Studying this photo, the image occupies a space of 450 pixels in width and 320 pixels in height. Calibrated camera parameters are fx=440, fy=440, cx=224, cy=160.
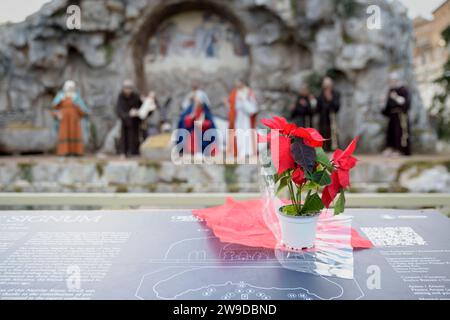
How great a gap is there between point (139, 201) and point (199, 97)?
652 cm

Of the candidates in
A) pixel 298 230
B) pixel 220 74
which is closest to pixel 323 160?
pixel 298 230

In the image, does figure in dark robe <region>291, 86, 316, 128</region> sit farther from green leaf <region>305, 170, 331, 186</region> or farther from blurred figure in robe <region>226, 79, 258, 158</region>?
green leaf <region>305, 170, 331, 186</region>

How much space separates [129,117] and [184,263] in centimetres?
765

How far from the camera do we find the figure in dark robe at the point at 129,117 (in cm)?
891

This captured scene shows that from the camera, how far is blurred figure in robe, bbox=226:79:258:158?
8.70 m

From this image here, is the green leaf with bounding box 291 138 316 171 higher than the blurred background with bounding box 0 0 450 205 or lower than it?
lower

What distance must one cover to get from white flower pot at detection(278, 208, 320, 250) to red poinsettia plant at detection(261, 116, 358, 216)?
58 millimetres

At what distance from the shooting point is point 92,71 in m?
11.1

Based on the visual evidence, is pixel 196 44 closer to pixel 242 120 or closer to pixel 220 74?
pixel 220 74

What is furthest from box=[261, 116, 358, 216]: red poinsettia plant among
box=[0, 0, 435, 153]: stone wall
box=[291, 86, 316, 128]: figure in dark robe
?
box=[0, 0, 435, 153]: stone wall

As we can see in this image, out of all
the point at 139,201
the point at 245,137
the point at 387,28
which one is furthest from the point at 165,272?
the point at 387,28

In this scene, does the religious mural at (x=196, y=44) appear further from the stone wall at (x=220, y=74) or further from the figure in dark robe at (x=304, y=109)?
the figure in dark robe at (x=304, y=109)

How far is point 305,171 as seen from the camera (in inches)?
61.1
